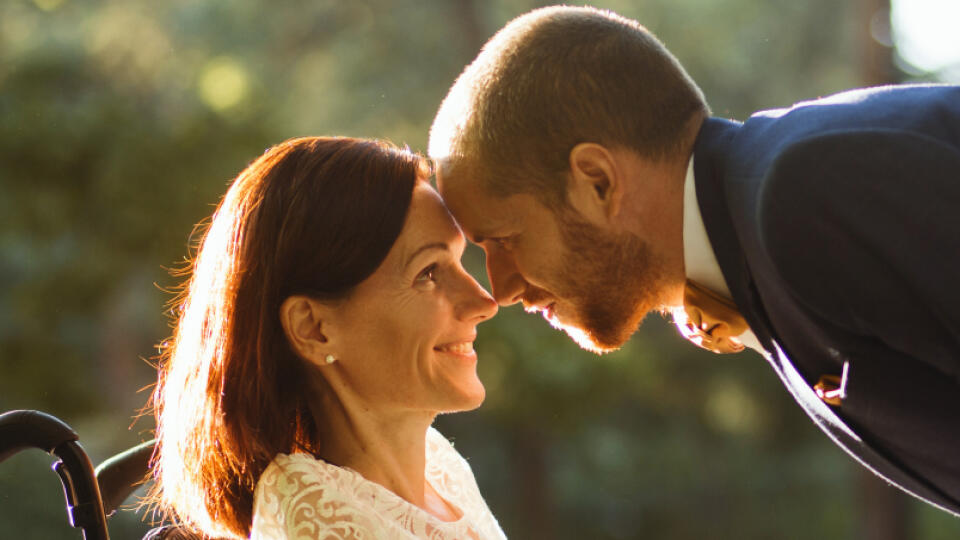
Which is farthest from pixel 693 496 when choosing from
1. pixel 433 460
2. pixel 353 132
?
pixel 433 460

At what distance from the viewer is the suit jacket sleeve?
1.35 metres

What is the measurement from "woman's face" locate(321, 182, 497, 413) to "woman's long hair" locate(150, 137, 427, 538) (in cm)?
4

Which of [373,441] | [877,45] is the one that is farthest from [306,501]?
[877,45]

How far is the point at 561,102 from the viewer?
1.79 metres

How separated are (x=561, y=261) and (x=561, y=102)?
1.02 feet

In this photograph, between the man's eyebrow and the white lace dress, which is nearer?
the white lace dress

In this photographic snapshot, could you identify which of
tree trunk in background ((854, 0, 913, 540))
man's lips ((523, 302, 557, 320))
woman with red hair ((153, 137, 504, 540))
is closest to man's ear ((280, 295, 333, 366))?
woman with red hair ((153, 137, 504, 540))

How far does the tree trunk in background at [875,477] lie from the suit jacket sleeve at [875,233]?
374 centimetres

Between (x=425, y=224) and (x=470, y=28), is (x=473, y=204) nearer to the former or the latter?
(x=425, y=224)

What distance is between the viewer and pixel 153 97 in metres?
4.21

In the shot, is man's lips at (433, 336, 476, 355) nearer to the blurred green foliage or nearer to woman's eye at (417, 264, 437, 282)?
woman's eye at (417, 264, 437, 282)

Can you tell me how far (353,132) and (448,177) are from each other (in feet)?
9.93

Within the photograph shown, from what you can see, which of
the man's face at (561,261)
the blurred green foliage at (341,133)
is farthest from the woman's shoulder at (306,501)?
the blurred green foliage at (341,133)

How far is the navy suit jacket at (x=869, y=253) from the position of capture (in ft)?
4.44
